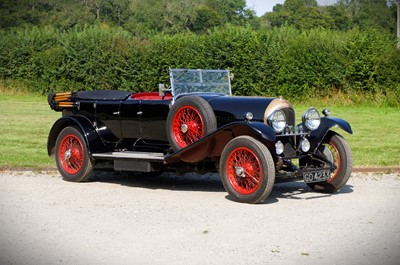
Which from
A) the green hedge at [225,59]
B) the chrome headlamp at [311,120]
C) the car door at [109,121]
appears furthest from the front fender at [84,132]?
the green hedge at [225,59]

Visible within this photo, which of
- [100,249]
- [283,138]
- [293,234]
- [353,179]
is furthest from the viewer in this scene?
[353,179]

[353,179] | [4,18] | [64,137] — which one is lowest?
[353,179]

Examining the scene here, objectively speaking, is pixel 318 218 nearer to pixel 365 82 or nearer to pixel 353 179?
pixel 353 179

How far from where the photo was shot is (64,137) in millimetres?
11156

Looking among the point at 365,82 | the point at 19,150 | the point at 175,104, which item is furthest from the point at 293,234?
the point at 365,82

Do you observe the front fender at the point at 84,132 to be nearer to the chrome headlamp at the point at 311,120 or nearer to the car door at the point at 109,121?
the car door at the point at 109,121

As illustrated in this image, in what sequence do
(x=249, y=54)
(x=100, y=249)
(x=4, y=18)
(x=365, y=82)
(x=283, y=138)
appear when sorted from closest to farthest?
(x=100, y=249)
(x=283, y=138)
(x=365, y=82)
(x=249, y=54)
(x=4, y=18)

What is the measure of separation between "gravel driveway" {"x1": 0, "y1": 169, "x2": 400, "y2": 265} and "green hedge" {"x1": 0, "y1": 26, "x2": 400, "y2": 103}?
17814 millimetres

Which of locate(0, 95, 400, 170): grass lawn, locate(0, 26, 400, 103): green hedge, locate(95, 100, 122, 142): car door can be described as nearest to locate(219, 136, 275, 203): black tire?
locate(95, 100, 122, 142): car door

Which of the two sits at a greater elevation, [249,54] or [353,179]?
[249,54]

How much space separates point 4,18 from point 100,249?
6258 cm

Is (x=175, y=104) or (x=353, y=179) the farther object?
(x=353, y=179)

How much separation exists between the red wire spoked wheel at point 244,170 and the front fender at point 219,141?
0.26 metres

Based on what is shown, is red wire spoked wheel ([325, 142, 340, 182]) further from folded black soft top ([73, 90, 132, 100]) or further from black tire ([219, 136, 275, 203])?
folded black soft top ([73, 90, 132, 100])
